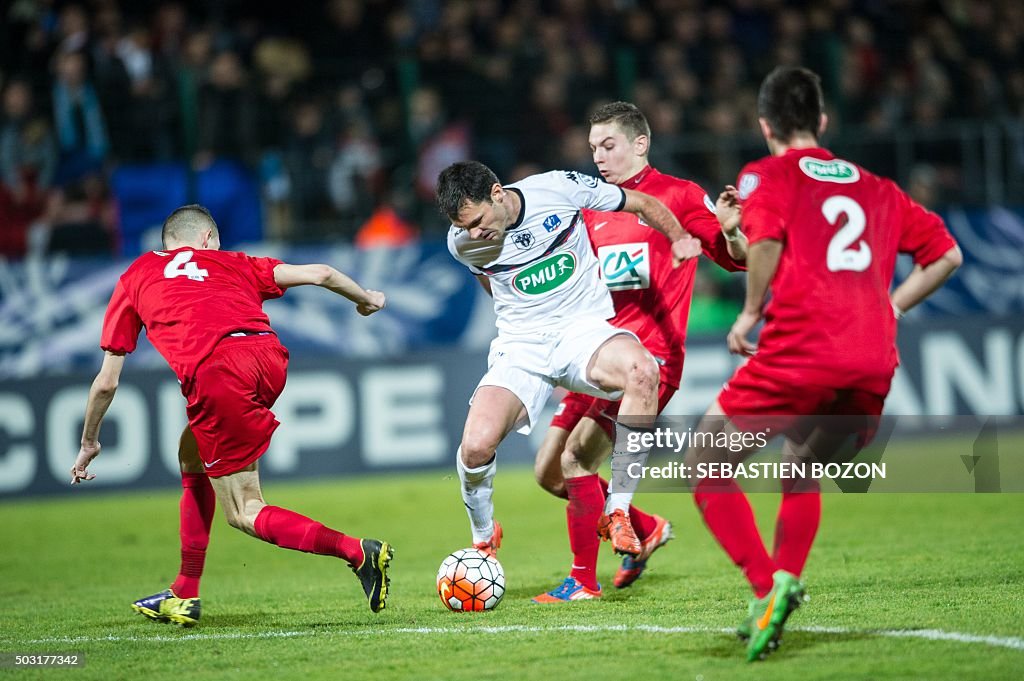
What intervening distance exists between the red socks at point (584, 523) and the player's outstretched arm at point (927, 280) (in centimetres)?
218

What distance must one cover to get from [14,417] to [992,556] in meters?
→ 9.12

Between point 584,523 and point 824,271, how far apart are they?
2.37 meters

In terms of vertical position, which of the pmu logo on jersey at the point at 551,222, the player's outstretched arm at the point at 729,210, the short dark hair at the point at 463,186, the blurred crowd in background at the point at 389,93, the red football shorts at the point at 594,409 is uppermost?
the blurred crowd in background at the point at 389,93

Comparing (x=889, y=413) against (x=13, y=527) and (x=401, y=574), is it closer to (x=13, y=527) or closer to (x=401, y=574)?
(x=401, y=574)

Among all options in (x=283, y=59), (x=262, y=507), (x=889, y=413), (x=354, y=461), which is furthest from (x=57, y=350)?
(x=889, y=413)

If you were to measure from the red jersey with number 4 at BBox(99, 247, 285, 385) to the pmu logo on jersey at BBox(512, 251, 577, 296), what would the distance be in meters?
1.31

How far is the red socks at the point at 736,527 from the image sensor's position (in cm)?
496

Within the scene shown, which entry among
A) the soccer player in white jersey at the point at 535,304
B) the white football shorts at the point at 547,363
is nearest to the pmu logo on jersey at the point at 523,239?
the soccer player in white jersey at the point at 535,304

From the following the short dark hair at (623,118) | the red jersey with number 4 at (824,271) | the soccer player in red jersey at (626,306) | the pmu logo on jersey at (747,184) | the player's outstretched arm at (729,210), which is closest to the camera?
→ the red jersey with number 4 at (824,271)

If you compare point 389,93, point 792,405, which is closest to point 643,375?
point 792,405

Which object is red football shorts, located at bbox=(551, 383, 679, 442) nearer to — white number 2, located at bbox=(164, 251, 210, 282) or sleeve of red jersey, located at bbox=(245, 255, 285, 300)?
sleeve of red jersey, located at bbox=(245, 255, 285, 300)

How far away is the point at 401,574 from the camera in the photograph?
8.06m
